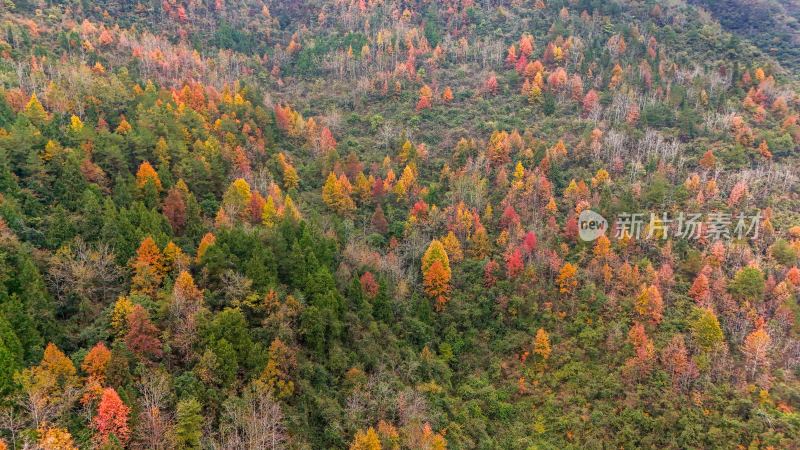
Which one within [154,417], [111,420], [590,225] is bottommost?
[590,225]

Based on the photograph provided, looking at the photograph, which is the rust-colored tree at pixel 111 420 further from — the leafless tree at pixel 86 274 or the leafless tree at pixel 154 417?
the leafless tree at pixel 86 274

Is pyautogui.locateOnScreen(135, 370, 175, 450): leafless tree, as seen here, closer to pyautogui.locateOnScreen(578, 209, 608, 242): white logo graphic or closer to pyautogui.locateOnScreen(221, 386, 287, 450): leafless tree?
pyautogui.locateOnScreen(221, 386, 287, 450): leafless tree

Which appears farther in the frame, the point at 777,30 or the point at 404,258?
the point at 777,30

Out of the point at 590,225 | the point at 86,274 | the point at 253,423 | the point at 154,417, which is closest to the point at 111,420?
the point at 154,417

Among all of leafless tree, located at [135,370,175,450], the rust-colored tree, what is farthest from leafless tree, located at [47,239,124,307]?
the rust-colored tree

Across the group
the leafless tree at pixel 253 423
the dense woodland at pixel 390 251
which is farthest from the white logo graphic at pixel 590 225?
the leafless tree at pixel 253 423

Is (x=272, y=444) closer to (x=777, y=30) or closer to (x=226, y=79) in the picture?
(x=226, y=79)

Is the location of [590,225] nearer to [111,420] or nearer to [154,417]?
[154,417]

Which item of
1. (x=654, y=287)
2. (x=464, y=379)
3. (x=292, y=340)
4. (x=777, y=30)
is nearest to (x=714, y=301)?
(x=654, y=287)
